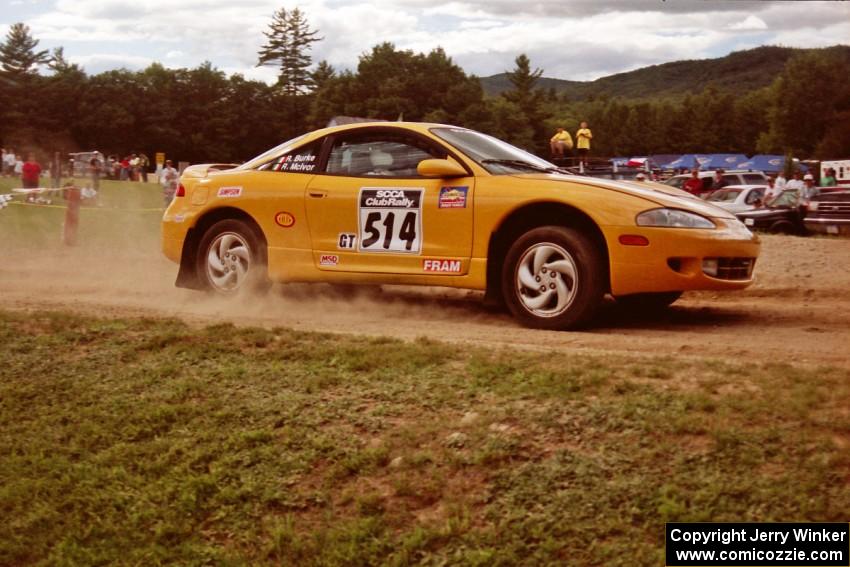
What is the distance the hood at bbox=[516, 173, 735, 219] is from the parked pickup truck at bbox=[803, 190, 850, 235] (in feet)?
48.4

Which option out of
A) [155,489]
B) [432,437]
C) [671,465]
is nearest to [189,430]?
[155,489]

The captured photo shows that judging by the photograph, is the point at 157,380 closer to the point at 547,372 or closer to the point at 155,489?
the point at 155,489

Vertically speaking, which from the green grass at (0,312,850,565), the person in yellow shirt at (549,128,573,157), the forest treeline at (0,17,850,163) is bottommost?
the green grass at (0,312,850,565)

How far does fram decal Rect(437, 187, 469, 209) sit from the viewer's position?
23.3 feet

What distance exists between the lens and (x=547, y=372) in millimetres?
4867

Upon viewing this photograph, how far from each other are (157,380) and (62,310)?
8.34ft

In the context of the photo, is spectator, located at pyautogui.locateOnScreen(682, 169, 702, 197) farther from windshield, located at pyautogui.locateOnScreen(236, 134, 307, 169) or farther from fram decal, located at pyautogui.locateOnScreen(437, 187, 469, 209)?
fram decal, located at pyautogui.locateOnScreen(437, 187, 469, 209)

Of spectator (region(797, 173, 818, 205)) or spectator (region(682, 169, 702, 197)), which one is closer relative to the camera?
spectator (region(797, 173, 818, 205))

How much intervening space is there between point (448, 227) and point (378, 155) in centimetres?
98

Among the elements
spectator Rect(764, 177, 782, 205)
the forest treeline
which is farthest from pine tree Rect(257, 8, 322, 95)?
spectator Rect(764, 177, 782, 205)

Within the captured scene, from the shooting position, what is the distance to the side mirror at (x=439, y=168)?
23.2 feet

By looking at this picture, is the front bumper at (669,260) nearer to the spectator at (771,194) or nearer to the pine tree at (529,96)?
the spectator at (771,194)

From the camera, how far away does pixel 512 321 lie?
7383mm

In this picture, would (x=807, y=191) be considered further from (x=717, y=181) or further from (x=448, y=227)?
(x=448, y=227)
